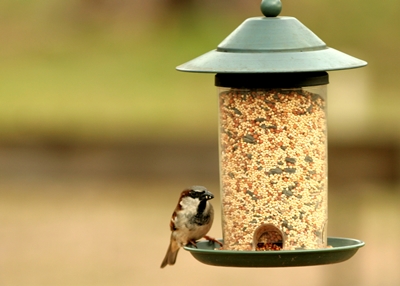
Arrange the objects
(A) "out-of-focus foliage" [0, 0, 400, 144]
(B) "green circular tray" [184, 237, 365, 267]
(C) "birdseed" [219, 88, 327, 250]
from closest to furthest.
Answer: (B) "green circular tray" [184, 237, 365, 267]
(C) "birdseed" [219, 88, 327, 250]
(A) "out-of-focus foliage" [0, 0, 400, 144]

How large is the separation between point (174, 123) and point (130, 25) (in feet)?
18.1

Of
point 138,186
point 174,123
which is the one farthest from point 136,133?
point 174,123

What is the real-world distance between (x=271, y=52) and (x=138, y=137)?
11.8 metres

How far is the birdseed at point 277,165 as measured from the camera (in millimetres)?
4227

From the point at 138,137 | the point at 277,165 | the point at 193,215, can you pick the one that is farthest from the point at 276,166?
the point at 138,137

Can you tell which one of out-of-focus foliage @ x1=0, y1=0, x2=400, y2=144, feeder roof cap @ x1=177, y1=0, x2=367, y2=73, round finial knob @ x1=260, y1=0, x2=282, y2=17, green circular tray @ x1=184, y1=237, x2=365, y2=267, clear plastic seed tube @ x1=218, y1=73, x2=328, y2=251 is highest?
out-of-focus foliage @ x1=0, y1=0, x2=400, y2=144

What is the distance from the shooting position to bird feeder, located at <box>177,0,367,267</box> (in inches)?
159

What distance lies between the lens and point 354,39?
21.2 m

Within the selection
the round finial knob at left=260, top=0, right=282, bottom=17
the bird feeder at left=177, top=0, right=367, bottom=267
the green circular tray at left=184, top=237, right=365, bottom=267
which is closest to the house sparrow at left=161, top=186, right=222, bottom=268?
the bird feeder at left=177, top=0, right=367, bottom=267

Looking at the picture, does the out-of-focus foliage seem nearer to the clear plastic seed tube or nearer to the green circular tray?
the clear plastic seed tube

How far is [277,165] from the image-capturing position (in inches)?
167

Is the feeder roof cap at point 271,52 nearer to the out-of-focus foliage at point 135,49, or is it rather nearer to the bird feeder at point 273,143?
the bird feeder at point 273,143

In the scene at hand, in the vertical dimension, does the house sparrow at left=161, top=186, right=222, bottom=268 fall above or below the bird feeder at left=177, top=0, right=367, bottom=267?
below

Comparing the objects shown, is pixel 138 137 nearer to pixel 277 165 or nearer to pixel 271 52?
pixel 277 165
